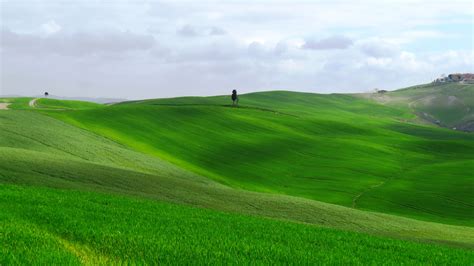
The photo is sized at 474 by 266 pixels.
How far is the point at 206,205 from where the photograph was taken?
104 feet

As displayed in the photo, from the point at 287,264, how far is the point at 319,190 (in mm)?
50256

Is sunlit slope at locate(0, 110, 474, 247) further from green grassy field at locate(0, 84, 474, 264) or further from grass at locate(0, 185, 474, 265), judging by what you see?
grass at locate(0, 185, 474, 265)

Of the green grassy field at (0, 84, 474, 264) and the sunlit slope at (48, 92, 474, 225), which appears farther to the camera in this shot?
the sunlit slope at (48, 92, 474, 225)

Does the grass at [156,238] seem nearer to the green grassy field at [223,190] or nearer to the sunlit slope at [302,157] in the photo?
the green grassy field at [223,190]

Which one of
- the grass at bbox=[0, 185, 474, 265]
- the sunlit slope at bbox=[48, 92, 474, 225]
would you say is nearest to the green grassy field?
the grass at bbox=[0, 185, 474, 265]

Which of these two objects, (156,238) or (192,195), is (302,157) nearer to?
(192,195)

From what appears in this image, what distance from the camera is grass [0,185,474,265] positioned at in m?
14.1

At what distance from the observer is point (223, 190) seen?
129 feet

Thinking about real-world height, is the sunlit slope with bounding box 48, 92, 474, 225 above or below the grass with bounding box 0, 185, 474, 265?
below

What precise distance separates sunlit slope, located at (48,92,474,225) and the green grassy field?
1.09 feet

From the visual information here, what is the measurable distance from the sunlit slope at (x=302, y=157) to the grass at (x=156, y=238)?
37.3 metres

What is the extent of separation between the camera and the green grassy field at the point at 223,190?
54.0 ft

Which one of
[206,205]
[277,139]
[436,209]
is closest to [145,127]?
[277,139]

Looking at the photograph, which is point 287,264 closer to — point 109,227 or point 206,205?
point 109,227
